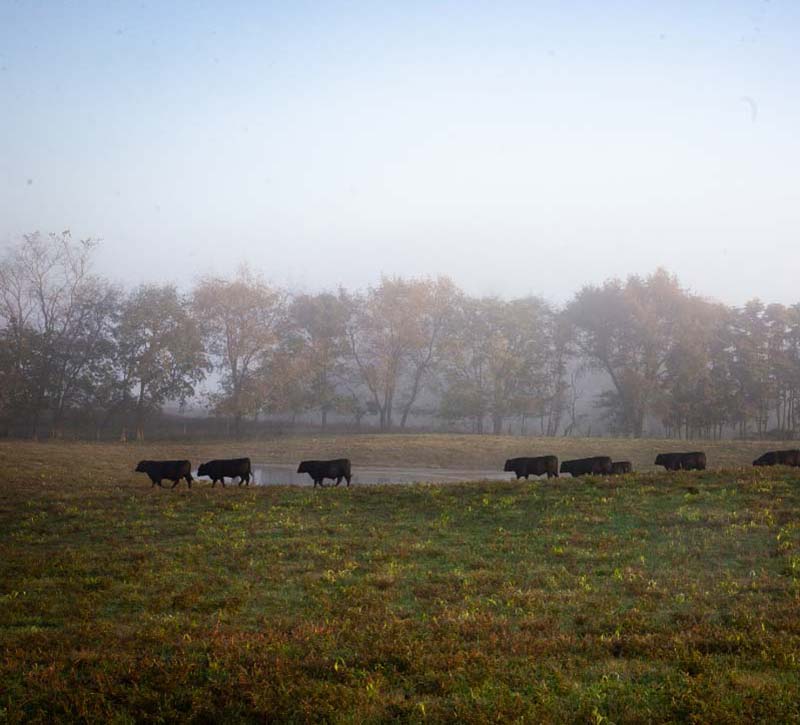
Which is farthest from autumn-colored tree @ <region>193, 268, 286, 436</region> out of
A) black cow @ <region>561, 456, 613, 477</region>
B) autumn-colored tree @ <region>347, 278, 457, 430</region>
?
black cow @ <region>561, 456, 613, 477</region>

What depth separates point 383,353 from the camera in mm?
82000

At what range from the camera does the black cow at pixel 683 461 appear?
106 feet

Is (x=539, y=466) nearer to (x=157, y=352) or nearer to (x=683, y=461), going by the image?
(x=683, y=461)

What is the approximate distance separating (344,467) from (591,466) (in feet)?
35.4

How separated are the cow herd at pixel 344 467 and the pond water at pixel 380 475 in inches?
74.6

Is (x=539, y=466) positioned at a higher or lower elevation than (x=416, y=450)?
higher

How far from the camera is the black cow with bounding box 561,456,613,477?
3112 centimetres

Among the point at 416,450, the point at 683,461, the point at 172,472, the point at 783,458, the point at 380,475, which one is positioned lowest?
the point at 380,475

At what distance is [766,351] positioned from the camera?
83.4 metres

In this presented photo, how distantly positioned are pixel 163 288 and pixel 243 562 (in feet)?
211

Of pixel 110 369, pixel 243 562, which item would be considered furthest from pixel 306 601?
pixel 110 369

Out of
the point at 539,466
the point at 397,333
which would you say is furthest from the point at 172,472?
the point at 397,333

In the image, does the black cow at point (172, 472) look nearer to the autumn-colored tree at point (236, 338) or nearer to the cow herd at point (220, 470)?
the cow herd at point (220, 470)

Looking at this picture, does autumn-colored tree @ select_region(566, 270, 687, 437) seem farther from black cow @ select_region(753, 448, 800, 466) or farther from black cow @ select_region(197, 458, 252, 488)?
black cow @ select_region(197, 458, 252, 488)
